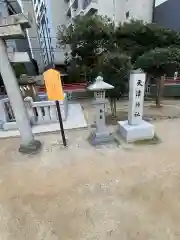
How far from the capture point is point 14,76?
159 inches

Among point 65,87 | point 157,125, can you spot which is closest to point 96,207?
point 157,125

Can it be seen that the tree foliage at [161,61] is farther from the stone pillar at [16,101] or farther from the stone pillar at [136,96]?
the stone pillar at [16,101]

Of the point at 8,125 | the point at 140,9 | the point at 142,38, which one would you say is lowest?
the point at 8,125

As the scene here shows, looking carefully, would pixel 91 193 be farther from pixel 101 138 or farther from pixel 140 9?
pixel 140 9

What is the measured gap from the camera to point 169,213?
8.71ft

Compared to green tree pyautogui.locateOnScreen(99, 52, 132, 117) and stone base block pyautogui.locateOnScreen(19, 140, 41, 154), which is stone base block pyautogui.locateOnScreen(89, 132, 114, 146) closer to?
stone base block pyautogui.locateOnScreen(19, 140, 41, 154)

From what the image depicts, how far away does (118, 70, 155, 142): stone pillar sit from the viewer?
442cm

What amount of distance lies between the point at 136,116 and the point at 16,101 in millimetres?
2888

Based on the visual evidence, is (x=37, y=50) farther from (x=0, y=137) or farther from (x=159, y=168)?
(x=159, y=168)

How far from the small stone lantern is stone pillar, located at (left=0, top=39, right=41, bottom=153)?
1555mm

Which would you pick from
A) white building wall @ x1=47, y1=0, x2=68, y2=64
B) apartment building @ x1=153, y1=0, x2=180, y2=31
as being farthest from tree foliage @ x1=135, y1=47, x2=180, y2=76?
white building wall @ x1=47, y1=0, x2=68, y2=64

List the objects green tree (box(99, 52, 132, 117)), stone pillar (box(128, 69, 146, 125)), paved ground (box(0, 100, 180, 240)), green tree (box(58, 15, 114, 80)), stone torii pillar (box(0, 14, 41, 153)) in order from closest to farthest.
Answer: paved ground (box(0, 100, 180, 240)), stone torii pillar (box(0, 14, 41, 153)), stone pillar (box(128, 69, 146, 125)), green tree (box(99, 52, 132, 117)), green tree (box(58, 15, 114, 80))

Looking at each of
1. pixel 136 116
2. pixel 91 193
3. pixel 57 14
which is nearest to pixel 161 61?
pixel 136 116

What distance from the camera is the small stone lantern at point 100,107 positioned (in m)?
4.20
